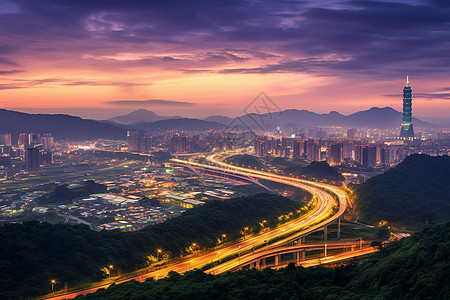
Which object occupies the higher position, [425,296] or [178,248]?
[425,296]

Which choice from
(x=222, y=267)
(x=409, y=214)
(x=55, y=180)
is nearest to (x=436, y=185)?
(x=409, y=214)

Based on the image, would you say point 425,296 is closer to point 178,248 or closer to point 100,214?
point 178,248

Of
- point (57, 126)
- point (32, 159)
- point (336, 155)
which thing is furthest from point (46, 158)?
point (57, 126)

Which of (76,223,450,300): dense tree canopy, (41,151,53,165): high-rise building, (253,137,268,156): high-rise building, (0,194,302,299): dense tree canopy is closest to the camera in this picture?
(76,223,450,300): dense tree canopy

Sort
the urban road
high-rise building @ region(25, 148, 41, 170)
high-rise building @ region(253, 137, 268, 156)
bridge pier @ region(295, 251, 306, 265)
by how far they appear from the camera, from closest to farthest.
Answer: the urban road
bridge pier @ region(295, 251, 306, 265)
high-rise building @ region(25, 148, 41, 170)
high-rise building @ region(253, 137, 268, 156)

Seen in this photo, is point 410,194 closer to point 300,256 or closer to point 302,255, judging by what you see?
point 302,255

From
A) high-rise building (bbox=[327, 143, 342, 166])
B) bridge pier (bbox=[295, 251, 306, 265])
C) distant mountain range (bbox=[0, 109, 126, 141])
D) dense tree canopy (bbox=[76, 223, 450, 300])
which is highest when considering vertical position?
distant mountain range (bbox=[0, 109, 126, 141])

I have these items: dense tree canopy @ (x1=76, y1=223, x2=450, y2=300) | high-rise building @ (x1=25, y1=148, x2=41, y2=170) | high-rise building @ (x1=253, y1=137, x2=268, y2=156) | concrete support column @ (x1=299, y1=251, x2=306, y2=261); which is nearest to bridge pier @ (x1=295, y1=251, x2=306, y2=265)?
concrete support column @ (x1=299, y1=251, x2=306, y2=261)

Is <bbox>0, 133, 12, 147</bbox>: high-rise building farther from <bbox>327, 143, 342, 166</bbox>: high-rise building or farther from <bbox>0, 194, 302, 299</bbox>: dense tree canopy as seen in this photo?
<bbox>0, 194, 302, 299</bbox>: dense tree canopy

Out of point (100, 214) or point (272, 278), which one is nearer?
point (272, 278)
